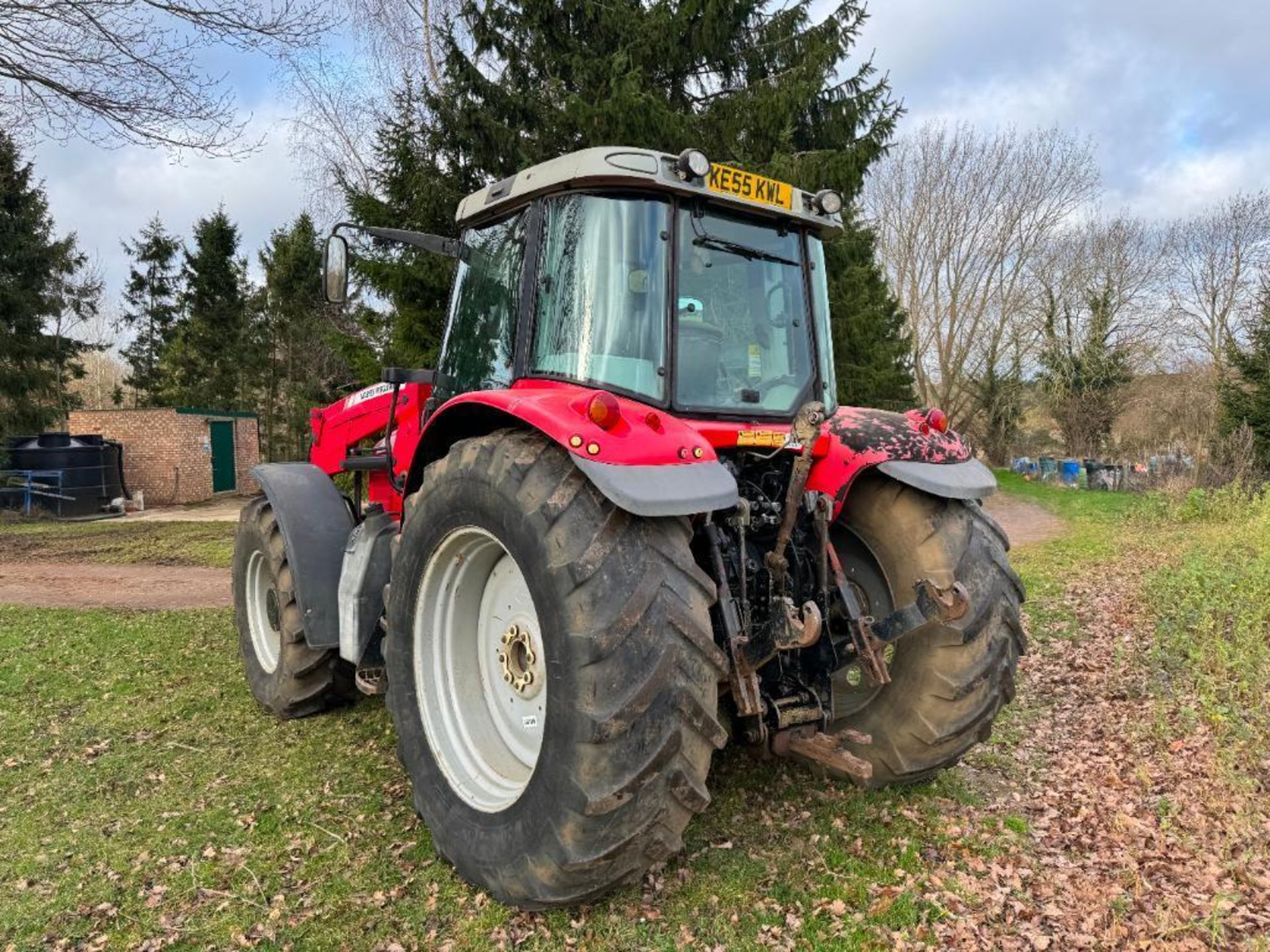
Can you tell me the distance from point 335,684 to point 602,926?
2.62 meters

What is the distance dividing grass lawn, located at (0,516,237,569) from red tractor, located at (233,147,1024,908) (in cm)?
944

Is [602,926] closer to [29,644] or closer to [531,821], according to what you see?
[531,821]

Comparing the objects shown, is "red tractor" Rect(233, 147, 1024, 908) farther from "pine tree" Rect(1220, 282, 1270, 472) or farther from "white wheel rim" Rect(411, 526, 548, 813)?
"pine tree" Rect(1220, 282, 1270, 472)

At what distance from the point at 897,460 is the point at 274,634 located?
393 centimetres

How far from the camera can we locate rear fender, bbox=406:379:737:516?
2.46 m

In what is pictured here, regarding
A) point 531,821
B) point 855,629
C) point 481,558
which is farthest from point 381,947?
point 855,629

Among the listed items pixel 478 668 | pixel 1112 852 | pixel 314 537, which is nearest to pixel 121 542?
pixel 314 537

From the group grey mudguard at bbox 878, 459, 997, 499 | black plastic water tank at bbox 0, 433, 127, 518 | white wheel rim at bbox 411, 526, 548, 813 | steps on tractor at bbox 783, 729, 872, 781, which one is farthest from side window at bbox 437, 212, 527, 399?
black plastic water tank at bbox 0, 433, 127, 518

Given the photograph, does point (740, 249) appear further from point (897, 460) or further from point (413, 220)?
point (413, 220)

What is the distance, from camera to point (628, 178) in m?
3.12

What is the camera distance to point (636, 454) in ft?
8.39

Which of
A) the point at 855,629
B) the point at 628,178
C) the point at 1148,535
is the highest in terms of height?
the point at 628,178

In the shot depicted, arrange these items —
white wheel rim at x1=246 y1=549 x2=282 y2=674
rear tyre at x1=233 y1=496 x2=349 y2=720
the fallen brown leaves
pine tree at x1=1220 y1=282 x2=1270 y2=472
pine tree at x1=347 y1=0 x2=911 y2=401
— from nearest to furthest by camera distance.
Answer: the fallen brown leaves → rear tyre at x1=233 y1=496 x2=349 y2=720 → white wheel rim at x1=246 y1=549 x2=282 y2=674 → pine tree at x1=347 y1=0 x2=911 y2=401 → pine tree at x1=1220 y1=282 x2=1270 y2=472

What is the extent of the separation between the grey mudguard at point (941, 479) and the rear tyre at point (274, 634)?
3.05 m
